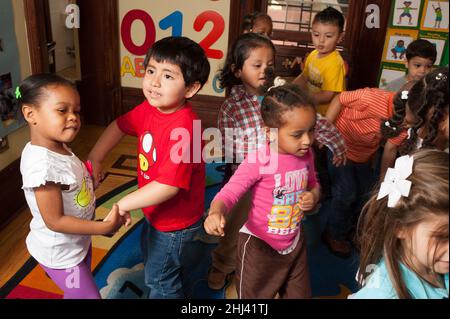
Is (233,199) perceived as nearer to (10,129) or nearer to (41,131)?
(41,131)

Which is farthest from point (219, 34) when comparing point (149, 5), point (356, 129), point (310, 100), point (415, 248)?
point (415, 248)

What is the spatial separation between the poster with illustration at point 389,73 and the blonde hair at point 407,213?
252cm

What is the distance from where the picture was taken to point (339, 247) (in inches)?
83.1

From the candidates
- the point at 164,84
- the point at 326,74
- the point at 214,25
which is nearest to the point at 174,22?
the point at 214,25

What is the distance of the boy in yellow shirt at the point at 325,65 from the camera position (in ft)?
7.40

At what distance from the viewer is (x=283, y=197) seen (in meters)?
1.36

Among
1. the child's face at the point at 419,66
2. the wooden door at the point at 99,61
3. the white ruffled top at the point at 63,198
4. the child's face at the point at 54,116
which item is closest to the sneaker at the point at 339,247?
the child's face at the point at 419,66

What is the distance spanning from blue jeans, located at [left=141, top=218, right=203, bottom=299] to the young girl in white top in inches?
6.6

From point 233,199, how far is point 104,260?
933 millimetres

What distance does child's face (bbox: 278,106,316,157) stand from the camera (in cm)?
129

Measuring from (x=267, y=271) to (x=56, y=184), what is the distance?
2.35ft

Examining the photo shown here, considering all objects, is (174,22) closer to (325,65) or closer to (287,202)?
(325,65)

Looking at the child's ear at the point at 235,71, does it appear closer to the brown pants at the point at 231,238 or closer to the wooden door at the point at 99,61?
the brown pants at the point at 231,238

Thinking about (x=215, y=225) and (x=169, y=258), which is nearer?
(x=215, y=225)
